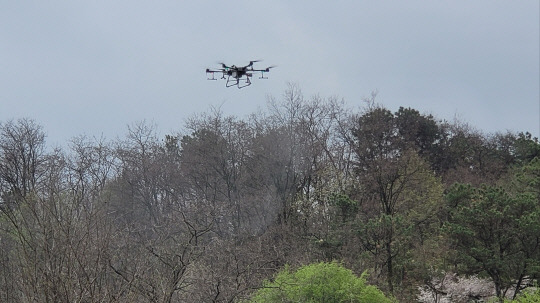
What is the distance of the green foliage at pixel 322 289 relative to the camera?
573 inches

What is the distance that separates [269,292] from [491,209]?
31.5ft

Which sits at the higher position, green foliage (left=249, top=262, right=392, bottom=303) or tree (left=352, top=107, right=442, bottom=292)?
tree (left=352, top=107, right=442, bottom=292)

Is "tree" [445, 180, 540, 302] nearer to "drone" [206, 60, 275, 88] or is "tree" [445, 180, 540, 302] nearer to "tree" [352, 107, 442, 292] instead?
"tree" [352, 107, 442, 292]

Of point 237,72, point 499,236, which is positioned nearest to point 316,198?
point 499,236

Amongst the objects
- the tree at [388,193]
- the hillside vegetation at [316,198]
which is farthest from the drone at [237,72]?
the tree at [388,193]

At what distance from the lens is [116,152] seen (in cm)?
3806

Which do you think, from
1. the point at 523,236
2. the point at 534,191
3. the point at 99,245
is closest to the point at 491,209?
the point at 523,236

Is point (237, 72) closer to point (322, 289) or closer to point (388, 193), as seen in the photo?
point (322, 289)

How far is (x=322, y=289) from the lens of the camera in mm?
14617

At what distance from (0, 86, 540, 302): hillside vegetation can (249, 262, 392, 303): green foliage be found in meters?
0.13

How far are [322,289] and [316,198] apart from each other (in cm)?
1589

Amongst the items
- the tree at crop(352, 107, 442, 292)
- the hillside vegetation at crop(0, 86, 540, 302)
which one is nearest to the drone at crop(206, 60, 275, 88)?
the hillside vegetation at crop(0, 86, 540, 302)

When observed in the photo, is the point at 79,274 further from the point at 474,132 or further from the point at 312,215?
the point at 474,132

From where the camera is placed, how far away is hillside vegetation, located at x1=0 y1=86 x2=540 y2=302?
19.8 m
